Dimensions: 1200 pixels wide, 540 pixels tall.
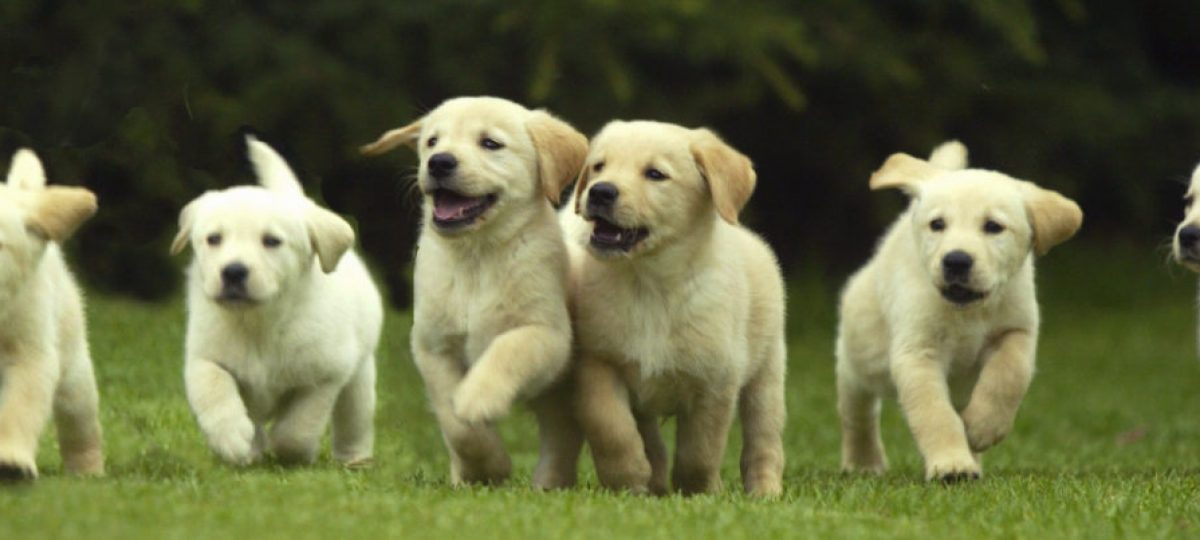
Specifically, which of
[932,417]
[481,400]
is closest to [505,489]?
[481,400]

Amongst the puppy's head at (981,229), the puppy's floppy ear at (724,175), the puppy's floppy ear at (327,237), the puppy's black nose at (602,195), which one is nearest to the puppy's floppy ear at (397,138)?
the puppy's floppy ear at (327,237)

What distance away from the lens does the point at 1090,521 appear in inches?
223

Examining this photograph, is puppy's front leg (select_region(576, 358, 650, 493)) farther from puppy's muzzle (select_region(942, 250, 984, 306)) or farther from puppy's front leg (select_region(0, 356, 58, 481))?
puppy's front leg (select_region(0, 356, 58, 481))

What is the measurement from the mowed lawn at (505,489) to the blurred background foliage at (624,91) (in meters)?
0.70

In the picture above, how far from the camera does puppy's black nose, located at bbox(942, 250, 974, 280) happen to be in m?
6.79

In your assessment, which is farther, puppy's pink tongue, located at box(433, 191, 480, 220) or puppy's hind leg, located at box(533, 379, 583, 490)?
puppy's hind leg, located at box(533, 379, 583, 490)

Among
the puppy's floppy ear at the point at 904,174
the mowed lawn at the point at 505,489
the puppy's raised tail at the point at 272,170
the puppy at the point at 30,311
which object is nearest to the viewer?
the mowed lawn at the point at 505,489

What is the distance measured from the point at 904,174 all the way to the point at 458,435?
7.56 feet

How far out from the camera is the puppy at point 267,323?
6.16 meters

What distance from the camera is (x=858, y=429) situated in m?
7.83

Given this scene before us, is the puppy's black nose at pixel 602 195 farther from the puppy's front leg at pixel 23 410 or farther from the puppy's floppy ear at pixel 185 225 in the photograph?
the puppy's front leg at pixel 23 410

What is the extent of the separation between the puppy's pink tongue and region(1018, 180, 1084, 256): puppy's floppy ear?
2062 millimetres

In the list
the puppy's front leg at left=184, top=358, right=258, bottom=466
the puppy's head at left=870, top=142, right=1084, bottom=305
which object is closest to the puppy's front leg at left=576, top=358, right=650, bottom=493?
the puppy's front leg at left=184, top=358, right=258, bottom=466

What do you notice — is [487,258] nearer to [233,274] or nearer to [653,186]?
[653,186]
